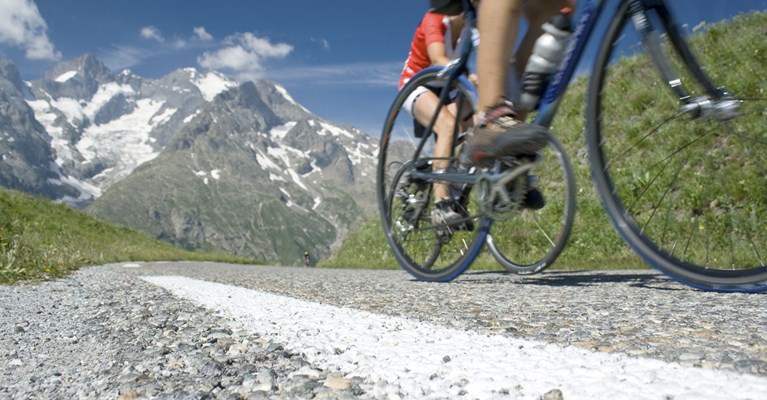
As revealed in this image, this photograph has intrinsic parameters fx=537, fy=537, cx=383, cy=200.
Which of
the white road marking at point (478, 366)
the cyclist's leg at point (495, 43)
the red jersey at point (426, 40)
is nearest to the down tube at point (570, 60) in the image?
the cyclist's leg at point (495, 43)

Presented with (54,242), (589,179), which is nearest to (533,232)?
(589,179)

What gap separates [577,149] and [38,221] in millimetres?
20135

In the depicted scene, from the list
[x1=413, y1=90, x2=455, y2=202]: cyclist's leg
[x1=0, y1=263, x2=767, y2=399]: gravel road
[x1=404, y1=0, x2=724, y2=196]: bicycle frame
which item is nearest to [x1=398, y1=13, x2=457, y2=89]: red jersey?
[x1=413, y1=90, x2=455, y2=202]: cyclist's leg

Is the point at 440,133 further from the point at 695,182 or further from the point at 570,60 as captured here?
A: the point at 695,182

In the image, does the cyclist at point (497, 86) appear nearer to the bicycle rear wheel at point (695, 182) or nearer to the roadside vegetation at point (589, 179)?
the bicycle rear wheel at point (695, 182)

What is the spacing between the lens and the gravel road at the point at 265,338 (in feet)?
4.65

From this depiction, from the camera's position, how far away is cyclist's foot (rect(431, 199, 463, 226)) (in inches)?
182

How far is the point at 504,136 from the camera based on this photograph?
323 centimetres

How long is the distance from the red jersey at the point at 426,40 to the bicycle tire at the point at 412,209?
1.92 feet

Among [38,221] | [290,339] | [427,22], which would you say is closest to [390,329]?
[290,339]

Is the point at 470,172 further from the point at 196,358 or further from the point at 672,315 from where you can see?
the point at 196,358

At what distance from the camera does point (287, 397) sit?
129 cm

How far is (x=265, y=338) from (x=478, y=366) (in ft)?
2.80

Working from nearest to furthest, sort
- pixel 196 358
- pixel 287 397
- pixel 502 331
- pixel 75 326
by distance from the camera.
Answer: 1. pixel 287 397
2. pixel 196 358
3. pixel 502 331
4. pixel 75 326
